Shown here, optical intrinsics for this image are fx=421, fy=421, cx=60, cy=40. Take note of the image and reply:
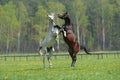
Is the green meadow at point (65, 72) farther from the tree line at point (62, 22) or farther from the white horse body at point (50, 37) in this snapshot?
the tree line at point (62, 22)

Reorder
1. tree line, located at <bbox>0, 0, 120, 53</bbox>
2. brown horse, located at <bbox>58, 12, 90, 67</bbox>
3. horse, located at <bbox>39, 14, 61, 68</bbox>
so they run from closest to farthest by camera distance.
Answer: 1. horse, located at <bbox>39, 14, 61, 68</bbox>
2. brown horse, located at <bbox>58, 12, 90, 67</bbox>
3. tree line, located at <bbox>0, 0, 120, 53</bbox>

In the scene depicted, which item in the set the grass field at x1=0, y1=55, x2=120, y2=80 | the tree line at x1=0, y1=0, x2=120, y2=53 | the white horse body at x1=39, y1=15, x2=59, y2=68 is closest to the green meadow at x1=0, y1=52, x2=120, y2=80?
the grass field at x1=0, y1=55, x2=120, y2=80

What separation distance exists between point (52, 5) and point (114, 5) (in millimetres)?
17574

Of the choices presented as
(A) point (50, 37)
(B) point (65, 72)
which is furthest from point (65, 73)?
(A) point (50, 37)

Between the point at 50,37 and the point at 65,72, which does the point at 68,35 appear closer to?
the point at 50,37

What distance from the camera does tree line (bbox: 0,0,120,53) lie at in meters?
98.3

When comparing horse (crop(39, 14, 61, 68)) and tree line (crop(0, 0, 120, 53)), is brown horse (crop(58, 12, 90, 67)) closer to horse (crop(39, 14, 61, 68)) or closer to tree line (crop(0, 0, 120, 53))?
horse (crop(39, 14, 61, 68))

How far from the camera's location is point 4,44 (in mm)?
101938

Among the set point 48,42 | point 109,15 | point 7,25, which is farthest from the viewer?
point 109,15

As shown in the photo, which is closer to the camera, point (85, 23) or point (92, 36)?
point (85, 23)

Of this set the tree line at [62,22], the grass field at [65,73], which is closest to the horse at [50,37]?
the grass field at [65,73]

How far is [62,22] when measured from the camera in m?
95.8

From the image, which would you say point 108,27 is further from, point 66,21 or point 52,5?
point 66,21

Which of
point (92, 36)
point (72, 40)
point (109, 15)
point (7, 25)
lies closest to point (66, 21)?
point (72, 40)
